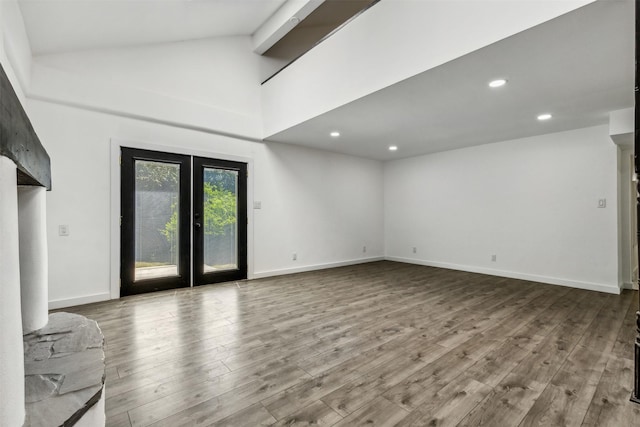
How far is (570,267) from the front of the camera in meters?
4.67

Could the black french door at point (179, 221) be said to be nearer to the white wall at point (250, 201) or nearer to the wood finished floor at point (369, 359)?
the white wall at point (250, 201)

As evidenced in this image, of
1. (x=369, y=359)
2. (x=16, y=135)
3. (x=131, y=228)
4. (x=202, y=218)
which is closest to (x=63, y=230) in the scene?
(x=131, y=228)

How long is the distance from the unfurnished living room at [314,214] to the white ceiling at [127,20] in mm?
33

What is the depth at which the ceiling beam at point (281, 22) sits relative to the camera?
174 inches

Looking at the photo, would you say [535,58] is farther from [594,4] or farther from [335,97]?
[335,97]

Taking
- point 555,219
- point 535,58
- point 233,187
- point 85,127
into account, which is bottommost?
point 555,219

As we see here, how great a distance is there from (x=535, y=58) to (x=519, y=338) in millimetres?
2522

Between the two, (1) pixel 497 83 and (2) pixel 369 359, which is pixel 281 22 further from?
(2) pixel 369 359

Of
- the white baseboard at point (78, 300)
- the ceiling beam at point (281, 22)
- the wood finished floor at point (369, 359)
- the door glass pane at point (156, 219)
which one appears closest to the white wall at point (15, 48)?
the door glass pane at point (156, 219)

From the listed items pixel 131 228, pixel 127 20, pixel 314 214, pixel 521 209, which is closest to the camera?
pixel 127 20

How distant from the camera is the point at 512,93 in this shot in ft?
11.0

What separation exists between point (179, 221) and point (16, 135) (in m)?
3.57

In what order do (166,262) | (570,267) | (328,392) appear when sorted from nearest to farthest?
1. (328,392)
2. (166,262)
3. (570,267)

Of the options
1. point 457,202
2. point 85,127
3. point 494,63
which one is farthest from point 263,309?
point 457,202
